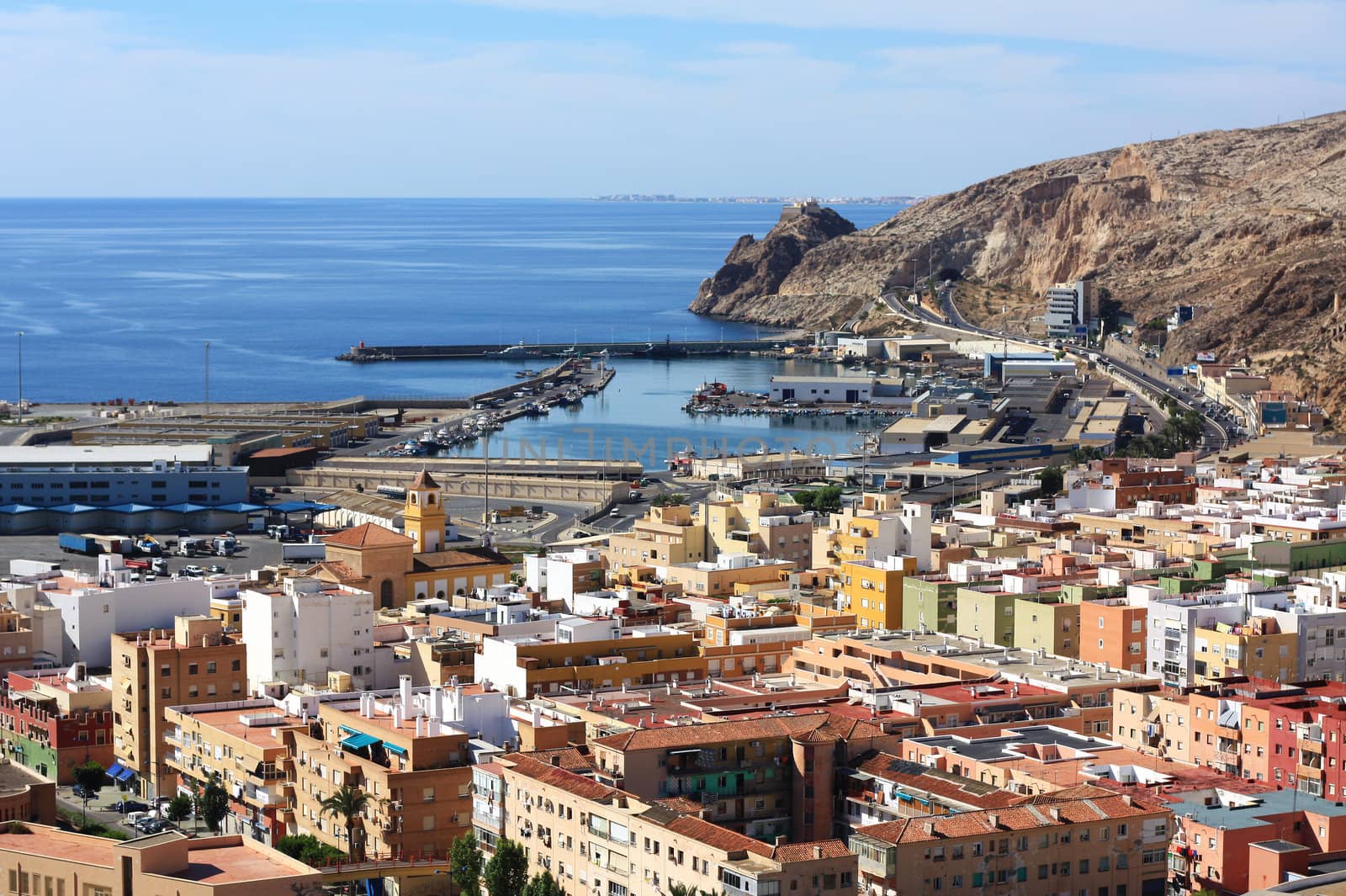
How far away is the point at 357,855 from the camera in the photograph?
24.5 metres

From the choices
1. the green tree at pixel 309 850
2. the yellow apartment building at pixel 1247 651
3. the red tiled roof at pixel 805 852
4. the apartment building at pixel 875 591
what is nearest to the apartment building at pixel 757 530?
the apartment building at pixel 875 591

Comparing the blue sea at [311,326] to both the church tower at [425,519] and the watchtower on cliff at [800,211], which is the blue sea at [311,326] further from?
the church tower at [425,519]

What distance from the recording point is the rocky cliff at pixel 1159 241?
95.9 metres

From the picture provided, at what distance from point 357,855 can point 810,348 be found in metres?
100

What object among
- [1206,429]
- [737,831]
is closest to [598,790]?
[737,831]

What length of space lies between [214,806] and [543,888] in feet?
20.9

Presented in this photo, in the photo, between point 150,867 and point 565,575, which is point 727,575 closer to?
point 565,575

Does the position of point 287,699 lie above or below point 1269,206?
below

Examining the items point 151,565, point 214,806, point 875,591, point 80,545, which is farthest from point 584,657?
point 80,545

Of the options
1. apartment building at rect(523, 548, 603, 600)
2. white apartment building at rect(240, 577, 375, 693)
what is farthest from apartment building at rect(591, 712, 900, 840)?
apartment building at rect(523, 548, 603, 600)

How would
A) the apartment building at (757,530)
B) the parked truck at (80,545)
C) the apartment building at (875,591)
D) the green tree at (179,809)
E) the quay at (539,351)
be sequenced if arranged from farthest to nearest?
the quay at (539,351)
the parked truck at (80,545)
the apartment building at (757,530)
the apartment building at (875,591)
the green tree at (179,809)

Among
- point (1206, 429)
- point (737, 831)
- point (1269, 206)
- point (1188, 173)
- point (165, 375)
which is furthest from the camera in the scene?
point (1188, 173)

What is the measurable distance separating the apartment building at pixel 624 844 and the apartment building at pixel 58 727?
831 cm

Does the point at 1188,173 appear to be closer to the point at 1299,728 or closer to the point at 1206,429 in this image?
the point at 1206,429
